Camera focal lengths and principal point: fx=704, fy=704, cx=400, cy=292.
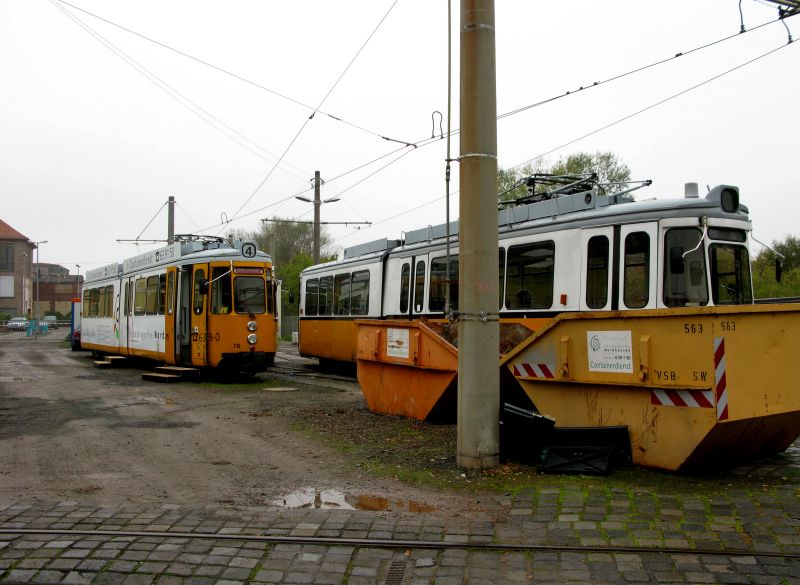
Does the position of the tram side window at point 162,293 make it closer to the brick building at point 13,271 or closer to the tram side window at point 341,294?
the tram side window at point 341,294

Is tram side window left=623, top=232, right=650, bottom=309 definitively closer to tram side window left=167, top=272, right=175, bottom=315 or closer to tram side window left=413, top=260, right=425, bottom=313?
tram side window left=413, top=260, right=425, bottom=313

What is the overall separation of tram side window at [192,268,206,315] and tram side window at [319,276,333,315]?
470 cm

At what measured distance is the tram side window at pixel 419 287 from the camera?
1545 centimetres

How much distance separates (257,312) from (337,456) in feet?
31.5

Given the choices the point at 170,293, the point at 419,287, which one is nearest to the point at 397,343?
the point at 419,287

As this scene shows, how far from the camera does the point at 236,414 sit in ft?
37.9

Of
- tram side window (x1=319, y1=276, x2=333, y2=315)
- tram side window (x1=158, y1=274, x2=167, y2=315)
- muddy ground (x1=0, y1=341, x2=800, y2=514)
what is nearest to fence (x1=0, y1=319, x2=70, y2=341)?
tram side window (x1=158, y1=274, x2=167, y2=315)

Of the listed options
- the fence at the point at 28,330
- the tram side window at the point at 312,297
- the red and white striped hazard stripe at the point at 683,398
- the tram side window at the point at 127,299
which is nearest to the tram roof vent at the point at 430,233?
the tram side window at the point at 312,297

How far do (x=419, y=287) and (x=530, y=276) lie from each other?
443 centimetres

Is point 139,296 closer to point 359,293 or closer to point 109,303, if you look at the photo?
point 109,303

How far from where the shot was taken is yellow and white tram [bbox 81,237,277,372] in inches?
661

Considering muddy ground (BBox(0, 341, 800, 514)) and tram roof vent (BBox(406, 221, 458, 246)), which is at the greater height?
tram roof vent (BBox(406, 221, 458, 246))

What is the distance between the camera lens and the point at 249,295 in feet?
56.4

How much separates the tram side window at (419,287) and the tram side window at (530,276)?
12.0 ft
